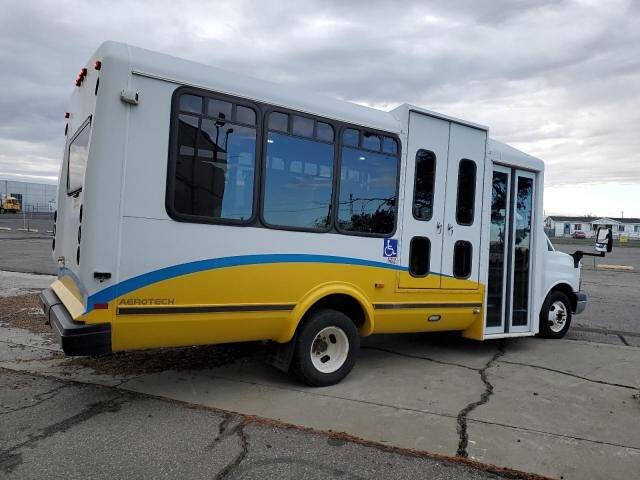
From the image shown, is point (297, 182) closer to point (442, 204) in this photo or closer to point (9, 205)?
point (442, 204)

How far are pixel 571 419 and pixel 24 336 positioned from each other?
6.49 metres

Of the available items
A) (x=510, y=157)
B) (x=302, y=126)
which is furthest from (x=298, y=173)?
(x=510, y=157)

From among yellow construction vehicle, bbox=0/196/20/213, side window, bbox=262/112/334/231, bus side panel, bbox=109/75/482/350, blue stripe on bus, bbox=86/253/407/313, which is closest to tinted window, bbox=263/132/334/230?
side window, bbox=262/112/334/231

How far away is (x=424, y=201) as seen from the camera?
5.66m

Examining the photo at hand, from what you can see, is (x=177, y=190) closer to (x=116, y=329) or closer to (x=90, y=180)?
(x=90, y=180)

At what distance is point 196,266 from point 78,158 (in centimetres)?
169

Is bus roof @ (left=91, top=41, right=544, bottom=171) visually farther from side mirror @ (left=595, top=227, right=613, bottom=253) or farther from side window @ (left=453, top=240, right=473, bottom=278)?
side mirror @ (left=595, top=227, right=613, bottom=253)

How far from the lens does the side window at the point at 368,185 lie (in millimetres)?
5070

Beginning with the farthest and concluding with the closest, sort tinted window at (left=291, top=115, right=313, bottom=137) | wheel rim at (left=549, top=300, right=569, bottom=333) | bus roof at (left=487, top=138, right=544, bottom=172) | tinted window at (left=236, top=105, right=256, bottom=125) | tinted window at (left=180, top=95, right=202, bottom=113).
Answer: wheel rim at (left=549, top=300, right=569, bottom=333)
bus roof at (left=487, top=138, right=544, bottom=172)
tinted window at (left=291, top=115, right=313, bottom=137)
tinted window at (left=236, top=105, right=256, bottom=125)
tinted window at (left=180, top=95, right=202, bottom=113)

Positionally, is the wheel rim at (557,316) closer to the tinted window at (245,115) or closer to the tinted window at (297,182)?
the tinted window at (297,182)

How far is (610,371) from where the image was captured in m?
5.82

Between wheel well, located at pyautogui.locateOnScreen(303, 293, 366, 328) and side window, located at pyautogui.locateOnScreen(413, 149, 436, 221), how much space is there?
121cm

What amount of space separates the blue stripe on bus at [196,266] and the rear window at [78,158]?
109 cm

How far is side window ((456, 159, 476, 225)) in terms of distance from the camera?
6.00 m
